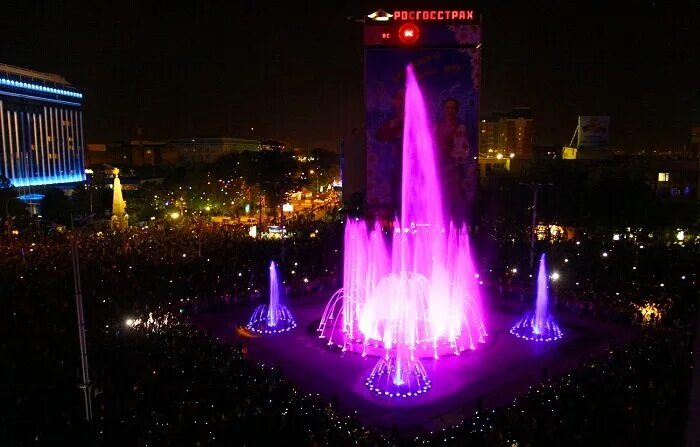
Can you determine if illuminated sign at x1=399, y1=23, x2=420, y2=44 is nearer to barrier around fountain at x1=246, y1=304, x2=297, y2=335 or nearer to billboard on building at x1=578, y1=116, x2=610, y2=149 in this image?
barrier around fountain at x1=246, y1=304, x2=297, y2=335

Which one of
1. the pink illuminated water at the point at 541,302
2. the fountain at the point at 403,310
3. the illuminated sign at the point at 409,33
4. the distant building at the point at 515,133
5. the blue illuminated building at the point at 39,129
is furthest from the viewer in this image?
the distant building at the point at 515,133

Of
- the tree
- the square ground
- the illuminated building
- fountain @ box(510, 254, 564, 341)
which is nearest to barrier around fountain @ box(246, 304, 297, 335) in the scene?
the square ground

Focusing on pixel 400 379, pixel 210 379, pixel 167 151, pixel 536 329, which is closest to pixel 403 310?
pixel 400 379

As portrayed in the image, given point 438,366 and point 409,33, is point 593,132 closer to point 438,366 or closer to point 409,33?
point 409,33

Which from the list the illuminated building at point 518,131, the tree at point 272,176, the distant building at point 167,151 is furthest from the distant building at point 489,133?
the tree at point 272,176

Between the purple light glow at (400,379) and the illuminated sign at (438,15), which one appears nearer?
the purple light glow at (400,379)

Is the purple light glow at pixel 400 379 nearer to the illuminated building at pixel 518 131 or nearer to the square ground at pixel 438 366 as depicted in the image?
the square ground at pixel 438 366

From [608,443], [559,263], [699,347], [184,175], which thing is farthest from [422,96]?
[699,347]
